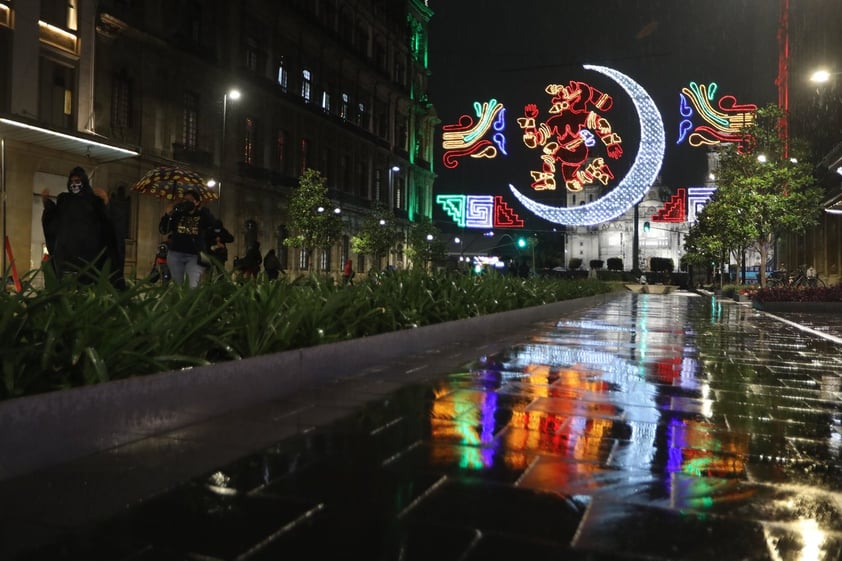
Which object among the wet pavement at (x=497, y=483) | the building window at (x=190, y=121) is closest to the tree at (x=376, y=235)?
the building window at (x=190, y=121)

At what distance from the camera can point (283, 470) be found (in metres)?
3.49

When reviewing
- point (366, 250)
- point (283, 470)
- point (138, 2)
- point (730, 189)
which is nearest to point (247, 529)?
point (283, 470)

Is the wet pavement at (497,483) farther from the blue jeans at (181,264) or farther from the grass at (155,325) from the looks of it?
the blue jeans at (181,264)

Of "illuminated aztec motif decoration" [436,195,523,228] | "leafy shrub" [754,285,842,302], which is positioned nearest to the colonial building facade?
"illuminated aztec motif decoration" [436,195,523,228]

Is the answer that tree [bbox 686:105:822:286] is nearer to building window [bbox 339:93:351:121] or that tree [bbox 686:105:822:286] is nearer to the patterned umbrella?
the patterned umbrella

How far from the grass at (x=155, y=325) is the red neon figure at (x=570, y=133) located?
21.1 metres

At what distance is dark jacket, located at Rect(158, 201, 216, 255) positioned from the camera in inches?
379

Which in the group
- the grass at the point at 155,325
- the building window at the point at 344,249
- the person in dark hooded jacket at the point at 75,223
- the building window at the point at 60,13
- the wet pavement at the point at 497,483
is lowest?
the wet pavement at the point at 497,483

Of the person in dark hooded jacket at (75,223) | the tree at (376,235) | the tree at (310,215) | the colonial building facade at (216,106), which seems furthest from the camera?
the tree at (376,235)

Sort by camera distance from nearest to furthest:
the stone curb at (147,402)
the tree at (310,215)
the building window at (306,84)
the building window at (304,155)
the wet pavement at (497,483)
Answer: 1. the wet pavement at (497,483)
2. the stone curb at (147,402)
3. the tree at (310,215)
4. the building window at (306,84)
5. the building window at (304,155)

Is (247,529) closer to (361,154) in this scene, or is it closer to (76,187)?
(76,187)

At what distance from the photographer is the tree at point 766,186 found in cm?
2508

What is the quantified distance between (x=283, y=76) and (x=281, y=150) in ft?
13.6

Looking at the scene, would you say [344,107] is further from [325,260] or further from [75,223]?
[75,223]
